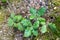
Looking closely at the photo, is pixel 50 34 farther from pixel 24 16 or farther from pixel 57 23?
pixel 24 16

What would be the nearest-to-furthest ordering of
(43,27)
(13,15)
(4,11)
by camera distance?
(43,27) → (13,15) → (4,11)

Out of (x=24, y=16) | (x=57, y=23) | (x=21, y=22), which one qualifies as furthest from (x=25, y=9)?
(x=57, y=23)

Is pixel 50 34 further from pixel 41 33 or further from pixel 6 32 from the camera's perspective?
pixel 6 32

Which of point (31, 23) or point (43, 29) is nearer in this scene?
point (43, 29)

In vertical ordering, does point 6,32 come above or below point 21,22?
below

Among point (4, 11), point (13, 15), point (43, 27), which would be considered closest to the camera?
point (43, 27)

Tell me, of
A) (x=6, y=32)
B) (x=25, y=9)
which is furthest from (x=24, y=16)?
(x=6, y=32)

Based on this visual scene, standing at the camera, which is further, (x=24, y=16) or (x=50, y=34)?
(x=24, y=16)
